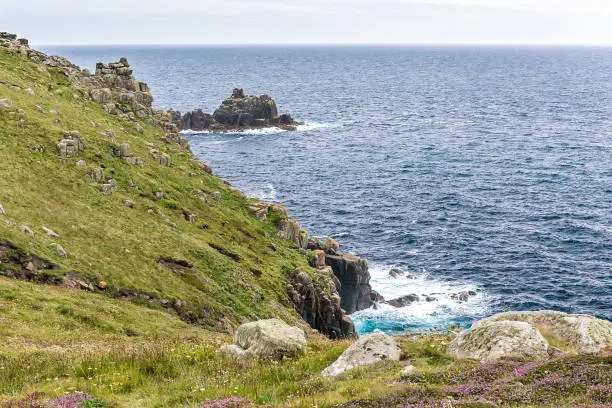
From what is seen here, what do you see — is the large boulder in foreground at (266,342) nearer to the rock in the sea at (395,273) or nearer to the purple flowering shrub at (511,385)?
the purple flowering shrub at (511,385)

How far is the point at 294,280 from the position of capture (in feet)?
162

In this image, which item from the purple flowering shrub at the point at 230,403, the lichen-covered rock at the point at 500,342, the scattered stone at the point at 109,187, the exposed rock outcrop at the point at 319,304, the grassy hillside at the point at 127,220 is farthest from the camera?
the exposed rock outcrop at the point at 319,304

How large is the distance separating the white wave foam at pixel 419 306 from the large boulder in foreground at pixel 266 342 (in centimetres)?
3962

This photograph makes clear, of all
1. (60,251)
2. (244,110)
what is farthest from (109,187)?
(244,110)

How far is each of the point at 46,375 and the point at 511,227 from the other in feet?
246

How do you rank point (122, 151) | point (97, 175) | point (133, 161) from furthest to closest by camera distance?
point (133, 161) → point (122, 151) → point (97, 175)

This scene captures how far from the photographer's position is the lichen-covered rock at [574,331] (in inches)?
746

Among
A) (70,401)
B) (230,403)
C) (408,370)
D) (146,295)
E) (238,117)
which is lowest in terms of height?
(146,295)

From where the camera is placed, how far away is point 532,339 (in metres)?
18.6

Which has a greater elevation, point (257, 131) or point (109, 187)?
point (109, 187)

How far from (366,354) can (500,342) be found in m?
4.52

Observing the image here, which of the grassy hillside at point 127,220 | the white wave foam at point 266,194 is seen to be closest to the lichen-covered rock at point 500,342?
the grassy hillside at point 127,220

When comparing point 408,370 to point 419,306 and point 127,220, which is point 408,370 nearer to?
point 127,220

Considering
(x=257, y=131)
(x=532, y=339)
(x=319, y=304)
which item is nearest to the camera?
(x=532, y=339)
